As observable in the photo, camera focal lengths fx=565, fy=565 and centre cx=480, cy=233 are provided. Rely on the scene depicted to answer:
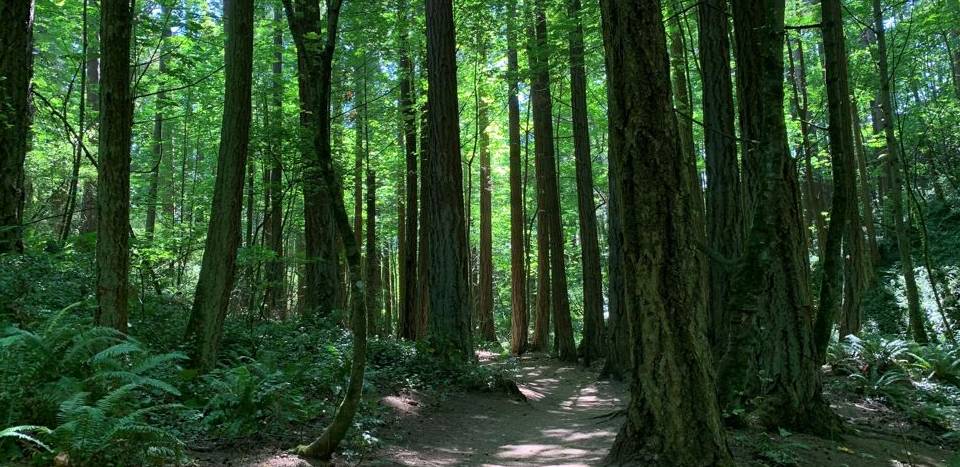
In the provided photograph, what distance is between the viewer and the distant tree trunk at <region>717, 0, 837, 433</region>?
206 inches

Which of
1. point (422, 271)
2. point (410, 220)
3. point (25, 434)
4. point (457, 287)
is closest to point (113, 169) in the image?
point (25, 434)

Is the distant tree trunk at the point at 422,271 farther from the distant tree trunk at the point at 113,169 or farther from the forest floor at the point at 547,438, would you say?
the distant tree trunk at the point at 113,169

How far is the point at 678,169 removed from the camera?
4.14 metres

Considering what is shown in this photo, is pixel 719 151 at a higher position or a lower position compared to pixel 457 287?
higher

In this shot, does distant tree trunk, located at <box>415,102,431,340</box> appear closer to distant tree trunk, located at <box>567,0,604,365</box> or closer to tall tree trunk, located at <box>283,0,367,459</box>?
distant tree trunk, located at <box>567,0,604,365</box>

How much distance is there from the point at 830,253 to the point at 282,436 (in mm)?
5669

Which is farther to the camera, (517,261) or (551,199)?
(517,261)

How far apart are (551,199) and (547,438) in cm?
898

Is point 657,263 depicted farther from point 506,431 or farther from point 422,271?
point 422,271

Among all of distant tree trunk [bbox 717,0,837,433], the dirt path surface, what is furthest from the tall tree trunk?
distant tree trunk [bbox 717,0,837,433]

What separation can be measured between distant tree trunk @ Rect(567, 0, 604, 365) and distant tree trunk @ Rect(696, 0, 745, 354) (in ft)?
12.5

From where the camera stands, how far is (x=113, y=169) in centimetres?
539

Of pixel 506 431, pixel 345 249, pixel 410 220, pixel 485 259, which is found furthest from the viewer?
pixel 485 259

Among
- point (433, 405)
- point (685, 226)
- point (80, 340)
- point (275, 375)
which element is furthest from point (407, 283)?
point (685, 226)
